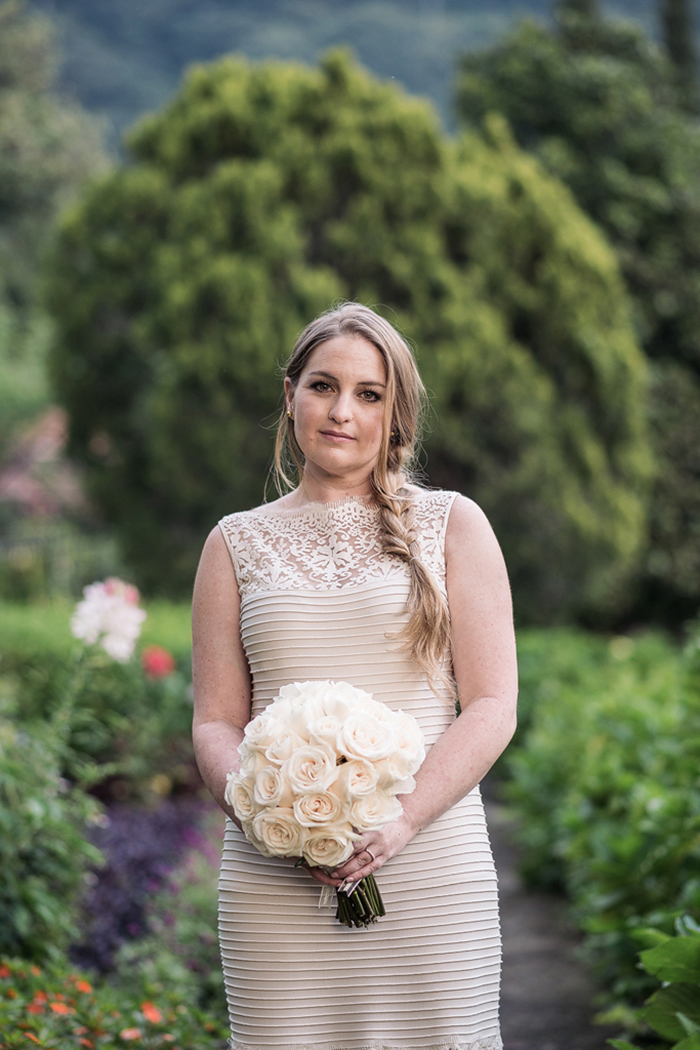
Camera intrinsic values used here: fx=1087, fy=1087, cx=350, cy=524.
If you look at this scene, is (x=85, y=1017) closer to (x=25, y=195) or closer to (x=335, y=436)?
(x=335, y=436)

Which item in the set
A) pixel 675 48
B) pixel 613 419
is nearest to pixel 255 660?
pixel 613 419

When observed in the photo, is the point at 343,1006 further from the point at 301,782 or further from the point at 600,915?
the point at 600,915

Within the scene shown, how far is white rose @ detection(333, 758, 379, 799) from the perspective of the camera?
67.9 inches

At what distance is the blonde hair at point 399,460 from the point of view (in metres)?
2.04

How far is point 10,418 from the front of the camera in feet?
65.5

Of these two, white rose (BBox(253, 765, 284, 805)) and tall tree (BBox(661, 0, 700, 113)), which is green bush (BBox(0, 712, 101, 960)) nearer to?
white rose (BBox(253, 765, 284, 805))

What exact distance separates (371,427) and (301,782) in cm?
73

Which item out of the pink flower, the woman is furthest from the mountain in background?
the woman

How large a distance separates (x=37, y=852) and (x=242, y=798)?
2.12m

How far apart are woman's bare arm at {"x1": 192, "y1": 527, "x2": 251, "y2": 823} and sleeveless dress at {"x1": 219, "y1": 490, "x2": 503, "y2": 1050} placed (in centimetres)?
4

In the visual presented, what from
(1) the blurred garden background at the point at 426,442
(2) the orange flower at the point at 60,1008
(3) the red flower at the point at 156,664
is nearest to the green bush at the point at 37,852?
(1) the blurred garden background at the point at 426,442

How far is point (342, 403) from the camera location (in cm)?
209

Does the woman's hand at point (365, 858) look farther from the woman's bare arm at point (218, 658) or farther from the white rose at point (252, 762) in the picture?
the woman's bare arm at point (218, 658)

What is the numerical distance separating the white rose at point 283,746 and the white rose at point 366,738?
74mm
